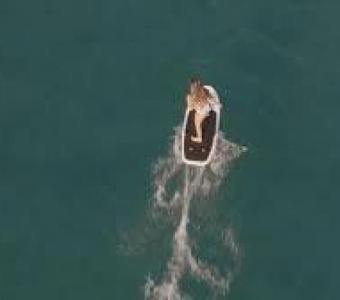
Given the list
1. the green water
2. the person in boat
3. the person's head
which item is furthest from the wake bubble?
the person's head

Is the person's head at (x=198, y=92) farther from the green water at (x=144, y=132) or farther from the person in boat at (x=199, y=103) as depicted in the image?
the green water at (x=144, y=132)

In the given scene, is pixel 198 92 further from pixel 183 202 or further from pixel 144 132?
pixel 183 202

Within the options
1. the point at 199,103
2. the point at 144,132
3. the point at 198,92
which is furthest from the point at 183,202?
the point at 198,92

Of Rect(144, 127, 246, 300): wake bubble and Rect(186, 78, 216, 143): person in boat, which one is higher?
Rect(186, 78, 216, 143): person in boat

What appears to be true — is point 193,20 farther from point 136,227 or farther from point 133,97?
point 136,227

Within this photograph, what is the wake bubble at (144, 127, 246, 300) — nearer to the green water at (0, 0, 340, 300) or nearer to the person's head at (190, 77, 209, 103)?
the green water at (0, 0, 340, 300)

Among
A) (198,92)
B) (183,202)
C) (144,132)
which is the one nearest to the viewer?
(183,202)

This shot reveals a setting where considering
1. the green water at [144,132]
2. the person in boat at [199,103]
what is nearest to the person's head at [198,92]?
the person in boat at [199,103]
